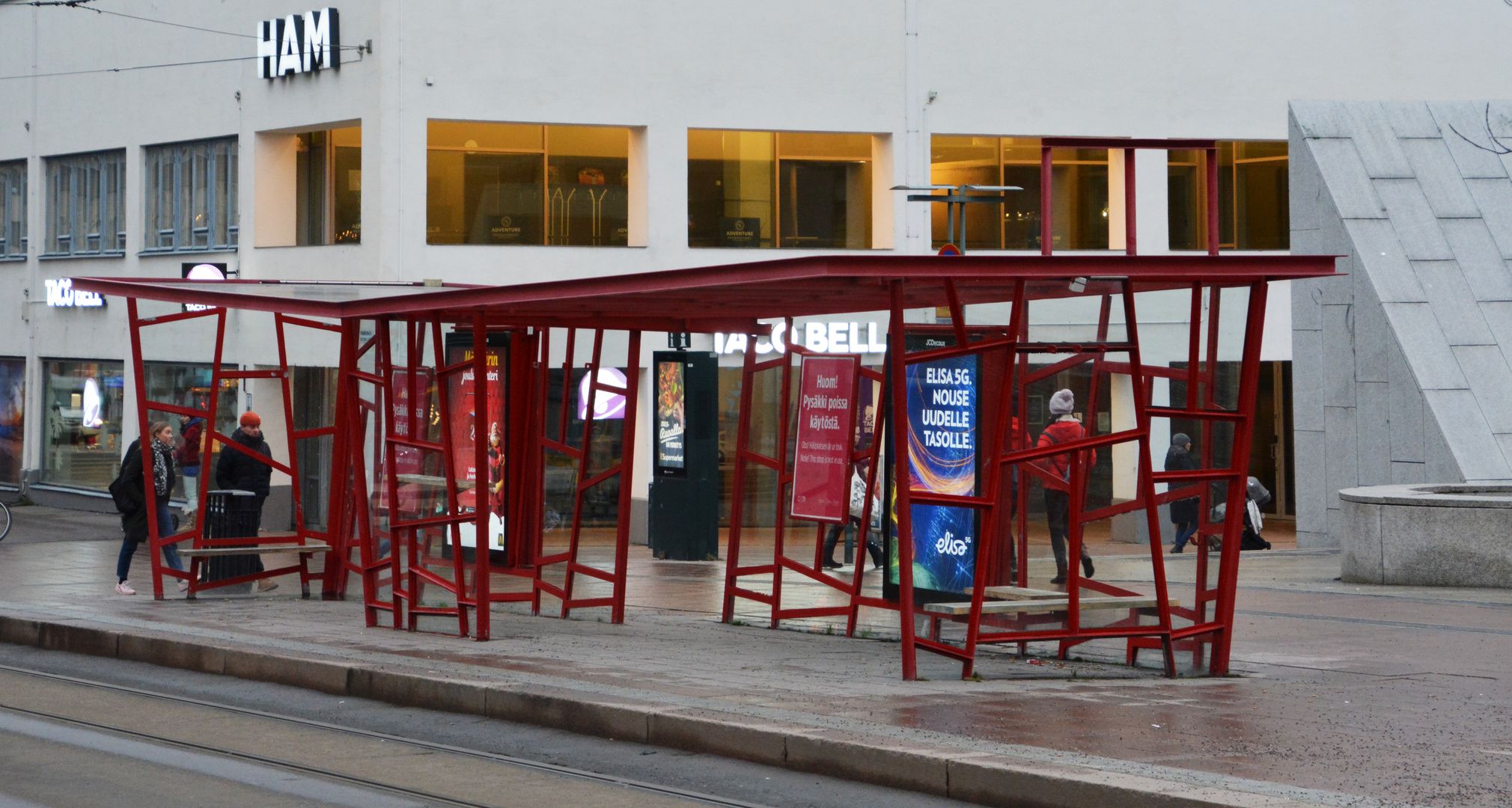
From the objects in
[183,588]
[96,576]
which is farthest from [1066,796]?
[96,576]

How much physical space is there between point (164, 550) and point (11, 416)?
1620cm

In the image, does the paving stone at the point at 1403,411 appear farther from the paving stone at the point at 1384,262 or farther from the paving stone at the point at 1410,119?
the paving stone at the point at 1410,119

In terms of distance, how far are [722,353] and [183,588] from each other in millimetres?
10150

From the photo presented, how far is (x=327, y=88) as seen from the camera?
2498 cm

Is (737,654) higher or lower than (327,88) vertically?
lower

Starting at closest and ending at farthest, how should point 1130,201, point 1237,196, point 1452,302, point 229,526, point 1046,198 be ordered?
point 1130,201
point 1046,198
point 229,526
point 1452,302
point 1237,196

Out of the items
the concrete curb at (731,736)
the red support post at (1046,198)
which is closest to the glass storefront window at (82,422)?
the concrete curb at (731,736)

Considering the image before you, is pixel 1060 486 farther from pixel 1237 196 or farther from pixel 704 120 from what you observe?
pixel 1237 196

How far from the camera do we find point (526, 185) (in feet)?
81.5

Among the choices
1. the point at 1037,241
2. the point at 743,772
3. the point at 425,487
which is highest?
the point at 1037,241

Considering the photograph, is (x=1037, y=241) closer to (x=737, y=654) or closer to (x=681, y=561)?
(x=681, y=561)

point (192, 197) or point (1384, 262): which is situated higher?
point (192, 197)

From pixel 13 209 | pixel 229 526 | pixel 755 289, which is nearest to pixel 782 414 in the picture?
pixel 755 289

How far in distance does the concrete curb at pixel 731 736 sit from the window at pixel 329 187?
42.4ft
